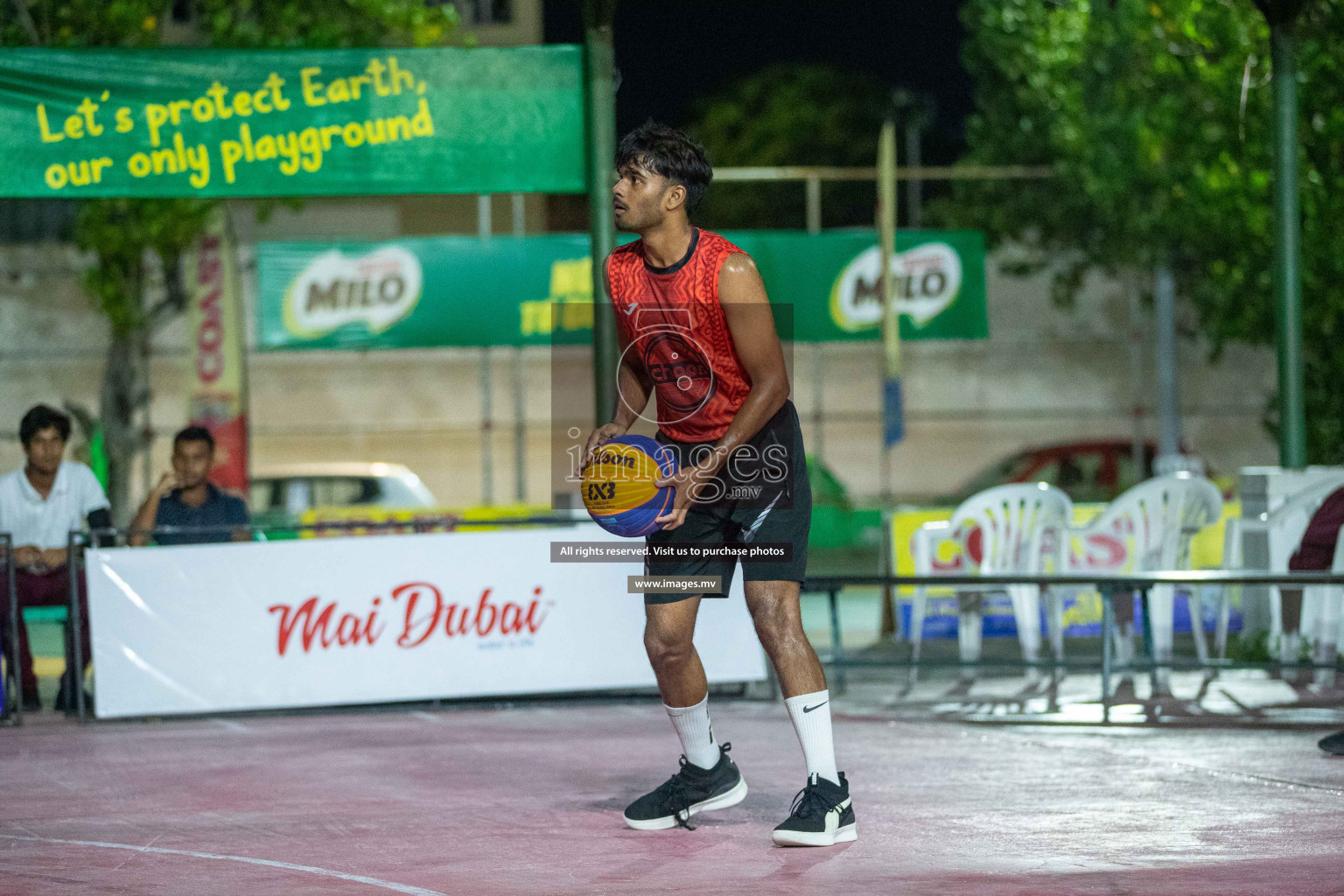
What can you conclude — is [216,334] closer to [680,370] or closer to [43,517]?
[43,517]

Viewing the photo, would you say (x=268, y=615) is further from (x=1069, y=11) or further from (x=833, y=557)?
(x=1069, y=11)

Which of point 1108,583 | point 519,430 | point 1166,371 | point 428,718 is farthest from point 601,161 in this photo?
point 1166,371

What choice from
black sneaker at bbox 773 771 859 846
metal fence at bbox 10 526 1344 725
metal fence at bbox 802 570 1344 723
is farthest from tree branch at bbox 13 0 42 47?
black sneaker at bbox 773 771 859 846

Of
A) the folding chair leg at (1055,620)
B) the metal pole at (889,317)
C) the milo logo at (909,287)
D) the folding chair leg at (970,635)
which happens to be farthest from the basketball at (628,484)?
the milo logo at (909,287)

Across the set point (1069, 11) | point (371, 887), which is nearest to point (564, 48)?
point (371, 887)

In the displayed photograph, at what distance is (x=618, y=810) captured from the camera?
5879mm

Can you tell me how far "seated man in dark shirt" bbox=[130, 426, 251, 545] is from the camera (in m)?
9.43

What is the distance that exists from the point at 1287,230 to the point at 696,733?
644cm

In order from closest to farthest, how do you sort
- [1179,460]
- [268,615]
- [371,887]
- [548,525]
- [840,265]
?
[371,887]
[268,615]
[548,525]
[1179,460]
[840,265]

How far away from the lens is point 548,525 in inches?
367

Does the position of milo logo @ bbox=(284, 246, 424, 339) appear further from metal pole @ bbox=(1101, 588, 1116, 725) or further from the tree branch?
metal pole @ bbox=(1101, 588, 1116, 725)

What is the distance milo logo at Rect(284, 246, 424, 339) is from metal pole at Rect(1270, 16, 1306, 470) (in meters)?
11.1

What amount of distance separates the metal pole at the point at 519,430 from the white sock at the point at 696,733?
1545 centimetres

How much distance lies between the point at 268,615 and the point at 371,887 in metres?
4.15
